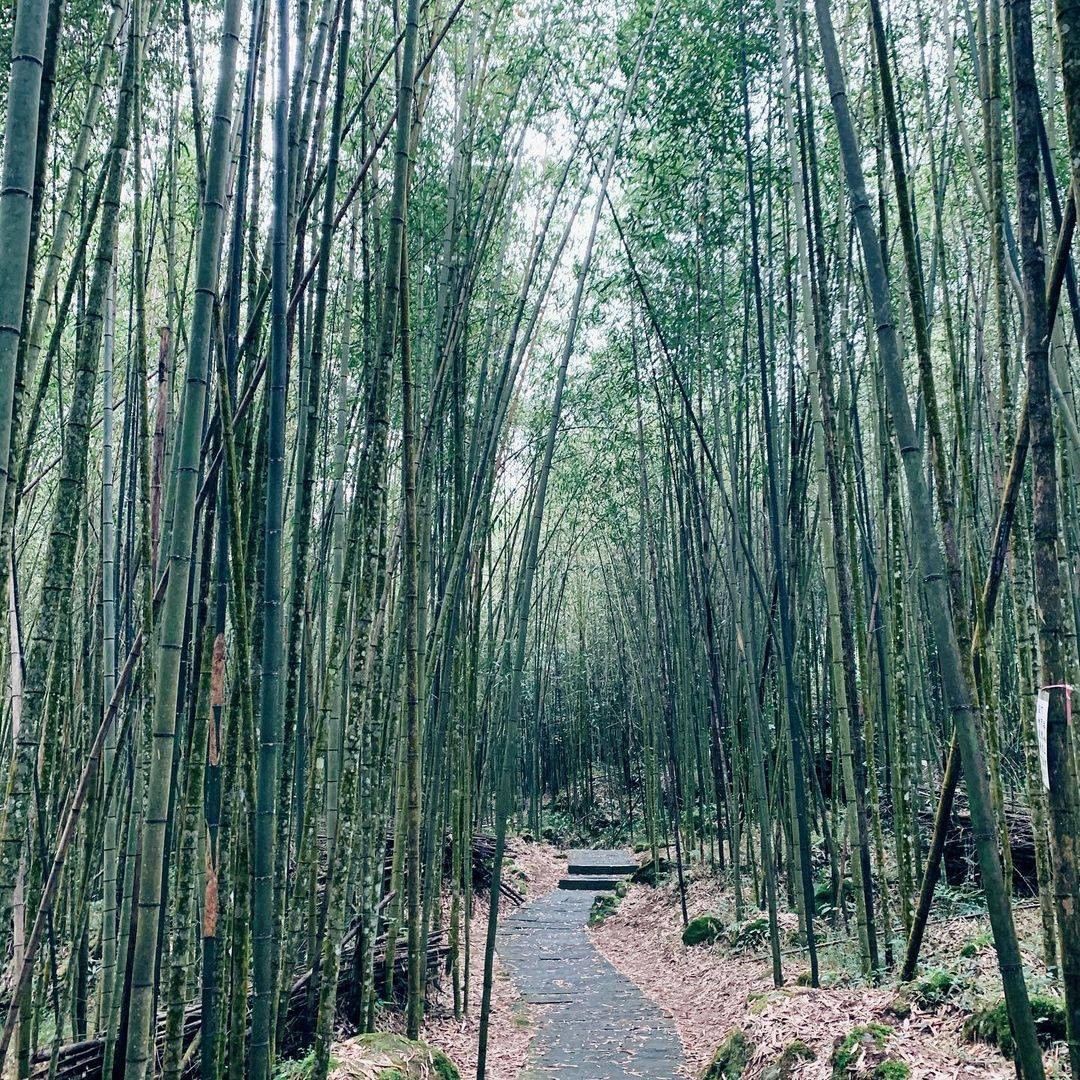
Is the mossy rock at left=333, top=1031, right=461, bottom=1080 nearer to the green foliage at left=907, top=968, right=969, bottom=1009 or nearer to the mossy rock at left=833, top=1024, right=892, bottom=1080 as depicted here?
the mossy rock at left=833, top=1024, right=892, bottom=1080

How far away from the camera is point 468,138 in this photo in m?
2.74

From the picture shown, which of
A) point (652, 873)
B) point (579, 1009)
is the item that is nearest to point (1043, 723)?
point (579, 1009)

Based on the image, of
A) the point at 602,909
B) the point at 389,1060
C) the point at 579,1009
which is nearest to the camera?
the point at 389,1060

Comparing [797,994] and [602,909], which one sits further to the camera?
[602,909]

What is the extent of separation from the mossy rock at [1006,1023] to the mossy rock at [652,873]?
4.98 meters

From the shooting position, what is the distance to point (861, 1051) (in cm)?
232

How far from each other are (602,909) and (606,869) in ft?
6.19

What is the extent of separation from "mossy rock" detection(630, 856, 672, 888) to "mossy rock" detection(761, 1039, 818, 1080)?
456 centimetres

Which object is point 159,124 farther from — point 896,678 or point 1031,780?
point 1031,780

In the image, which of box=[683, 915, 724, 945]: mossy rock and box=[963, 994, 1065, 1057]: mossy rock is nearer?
box=[963, 994, 1065, 1057]: mossy rock

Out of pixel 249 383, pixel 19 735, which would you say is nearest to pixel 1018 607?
pixel 249 383

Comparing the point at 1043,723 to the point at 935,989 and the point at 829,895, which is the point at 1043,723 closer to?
the point at 935,989

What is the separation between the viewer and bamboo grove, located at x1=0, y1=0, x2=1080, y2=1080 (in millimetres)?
1368

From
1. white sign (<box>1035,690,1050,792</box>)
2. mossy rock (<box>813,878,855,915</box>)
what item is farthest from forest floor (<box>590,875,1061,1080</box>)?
white sign (<box>1035,690,1050,792</box>)
